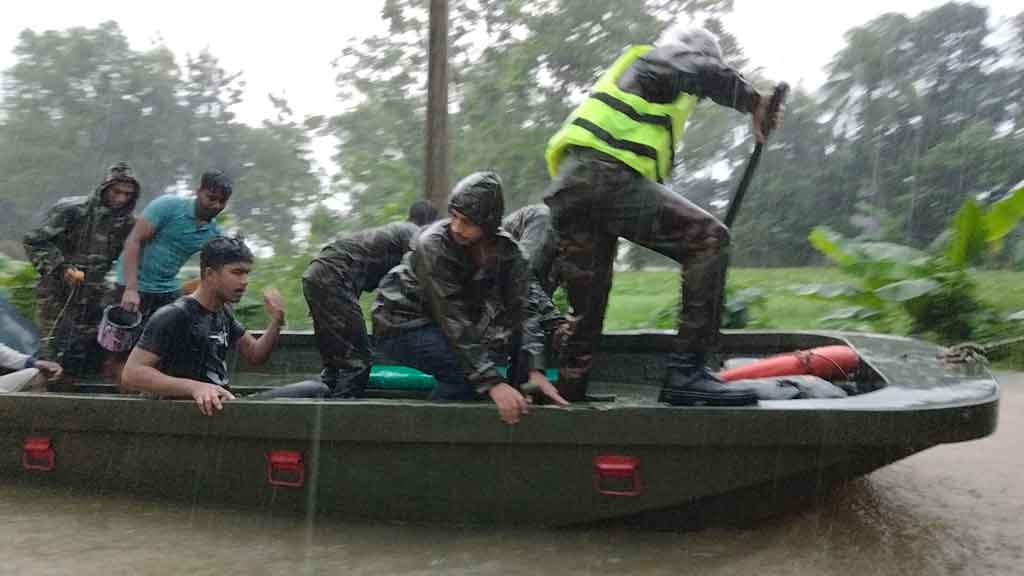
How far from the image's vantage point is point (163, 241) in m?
5.14

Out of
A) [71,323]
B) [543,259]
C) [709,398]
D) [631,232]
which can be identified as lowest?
[71,323]

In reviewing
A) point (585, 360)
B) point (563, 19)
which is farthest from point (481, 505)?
point (563, 19)

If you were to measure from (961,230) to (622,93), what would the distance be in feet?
16.3

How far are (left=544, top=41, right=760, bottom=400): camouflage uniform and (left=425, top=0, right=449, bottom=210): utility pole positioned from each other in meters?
3.13

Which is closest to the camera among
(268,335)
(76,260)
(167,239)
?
(268,335)

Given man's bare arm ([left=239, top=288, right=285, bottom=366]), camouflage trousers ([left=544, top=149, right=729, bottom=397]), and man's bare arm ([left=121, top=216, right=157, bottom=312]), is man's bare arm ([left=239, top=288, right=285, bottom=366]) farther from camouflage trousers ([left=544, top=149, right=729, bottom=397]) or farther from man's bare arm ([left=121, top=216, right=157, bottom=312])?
camouflage trousers ([left=544, top=149, right=729, bottom=397])

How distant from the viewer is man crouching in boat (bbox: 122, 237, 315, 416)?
11.7 ft

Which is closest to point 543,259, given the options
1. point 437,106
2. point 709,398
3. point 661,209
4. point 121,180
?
point 661,209

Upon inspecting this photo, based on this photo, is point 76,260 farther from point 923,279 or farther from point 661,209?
point 923,279

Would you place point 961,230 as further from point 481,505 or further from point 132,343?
point 132,343

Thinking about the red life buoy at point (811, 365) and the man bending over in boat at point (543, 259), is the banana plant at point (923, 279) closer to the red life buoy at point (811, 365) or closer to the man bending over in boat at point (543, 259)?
the red life buoy at point (811, 365)

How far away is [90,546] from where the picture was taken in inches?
140

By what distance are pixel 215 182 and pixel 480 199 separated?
2110 millimetres

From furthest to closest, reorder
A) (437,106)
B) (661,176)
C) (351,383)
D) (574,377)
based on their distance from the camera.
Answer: (437,106)
(351,383)
(574,377)
(661,176)
